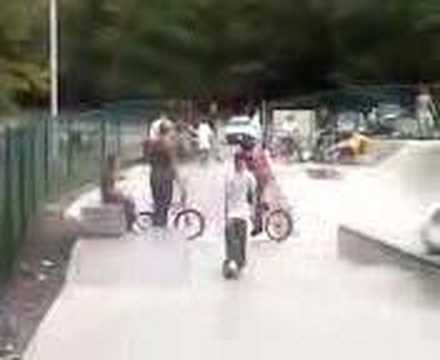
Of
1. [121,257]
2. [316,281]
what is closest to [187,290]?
[316,281]

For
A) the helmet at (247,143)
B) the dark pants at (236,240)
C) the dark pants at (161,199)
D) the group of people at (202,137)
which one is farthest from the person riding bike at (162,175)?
the group of people at (202,137)

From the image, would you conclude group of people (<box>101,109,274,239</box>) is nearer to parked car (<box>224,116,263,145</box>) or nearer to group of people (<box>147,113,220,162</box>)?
parked car (<box>224,116,263,145</box>)

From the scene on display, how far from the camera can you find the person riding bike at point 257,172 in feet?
82.7

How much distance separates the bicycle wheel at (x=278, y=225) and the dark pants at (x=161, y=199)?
189 centimetres

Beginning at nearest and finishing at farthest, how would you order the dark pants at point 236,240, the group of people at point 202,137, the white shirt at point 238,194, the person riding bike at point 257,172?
the dark pants at point 236,240 < the white shirt at point 238,194 < the person riding bike at point 257,172 < the group of people at point 202,137

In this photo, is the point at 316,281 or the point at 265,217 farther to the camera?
the point at 265,217

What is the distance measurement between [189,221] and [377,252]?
13.7ft

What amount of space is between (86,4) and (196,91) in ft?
7.93

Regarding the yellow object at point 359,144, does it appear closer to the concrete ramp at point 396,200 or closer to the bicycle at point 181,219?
the concrete ramp at point 396,200

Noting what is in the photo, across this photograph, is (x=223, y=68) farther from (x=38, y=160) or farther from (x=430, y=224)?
(x=38, y=160)

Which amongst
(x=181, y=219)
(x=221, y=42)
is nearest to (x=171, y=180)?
(x=181, y=219)

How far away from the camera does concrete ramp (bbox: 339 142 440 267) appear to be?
2406 cm

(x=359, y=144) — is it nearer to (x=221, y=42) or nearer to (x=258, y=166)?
(x=258, y=166)

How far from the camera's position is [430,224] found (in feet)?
73.0
